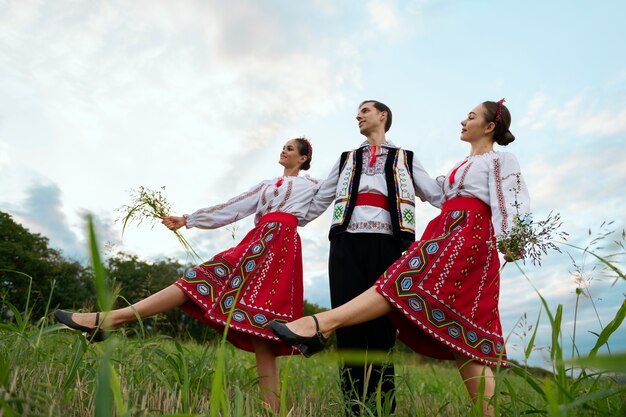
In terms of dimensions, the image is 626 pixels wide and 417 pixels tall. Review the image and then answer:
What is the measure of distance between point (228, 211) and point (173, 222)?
365 mm

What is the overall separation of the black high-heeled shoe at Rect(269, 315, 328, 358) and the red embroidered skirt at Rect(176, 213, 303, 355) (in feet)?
2.24

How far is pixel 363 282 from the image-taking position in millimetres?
3172

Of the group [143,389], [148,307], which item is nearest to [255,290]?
[148,307]

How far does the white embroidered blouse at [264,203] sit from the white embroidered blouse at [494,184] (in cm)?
91

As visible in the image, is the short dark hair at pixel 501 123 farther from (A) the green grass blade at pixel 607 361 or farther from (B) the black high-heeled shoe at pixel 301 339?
(A) the green grass blade at pixel 607 361

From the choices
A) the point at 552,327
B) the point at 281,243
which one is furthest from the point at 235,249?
the point at 552,327

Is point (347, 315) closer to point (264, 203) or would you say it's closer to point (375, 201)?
point (375, 201)

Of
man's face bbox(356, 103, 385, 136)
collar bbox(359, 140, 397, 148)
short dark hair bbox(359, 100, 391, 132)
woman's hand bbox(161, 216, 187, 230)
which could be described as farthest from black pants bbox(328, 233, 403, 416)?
woman's hand bbox(161, 216, 187, 230)

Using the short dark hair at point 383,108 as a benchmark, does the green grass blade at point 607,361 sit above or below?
below

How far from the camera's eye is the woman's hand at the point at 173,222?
11.5ft

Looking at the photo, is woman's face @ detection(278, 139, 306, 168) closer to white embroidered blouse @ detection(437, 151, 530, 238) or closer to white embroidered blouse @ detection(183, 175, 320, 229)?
white embroidered blouse @ detection(183, 175, 320, 229)

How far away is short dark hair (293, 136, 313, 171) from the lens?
12.7 ft

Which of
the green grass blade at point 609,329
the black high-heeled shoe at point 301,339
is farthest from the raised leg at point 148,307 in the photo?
the green grass blade at point 609,329

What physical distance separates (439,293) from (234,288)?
1148 millimetres
